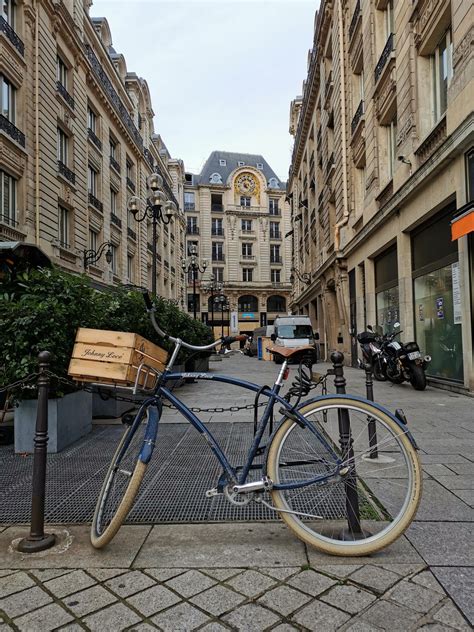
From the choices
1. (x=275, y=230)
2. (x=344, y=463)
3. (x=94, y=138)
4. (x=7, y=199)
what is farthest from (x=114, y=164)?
(x=275, y=230)

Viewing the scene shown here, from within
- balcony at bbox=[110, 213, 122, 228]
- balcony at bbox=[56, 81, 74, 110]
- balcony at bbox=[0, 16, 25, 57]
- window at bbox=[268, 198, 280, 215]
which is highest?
window at bbox=[268, 198, 280, 215]

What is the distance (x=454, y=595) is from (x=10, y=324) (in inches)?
181

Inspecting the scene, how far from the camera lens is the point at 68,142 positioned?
20938 mm

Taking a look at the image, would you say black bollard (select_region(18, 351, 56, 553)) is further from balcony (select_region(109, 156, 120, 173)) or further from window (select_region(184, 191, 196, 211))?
window (select_region(184, 191, 196, 211))

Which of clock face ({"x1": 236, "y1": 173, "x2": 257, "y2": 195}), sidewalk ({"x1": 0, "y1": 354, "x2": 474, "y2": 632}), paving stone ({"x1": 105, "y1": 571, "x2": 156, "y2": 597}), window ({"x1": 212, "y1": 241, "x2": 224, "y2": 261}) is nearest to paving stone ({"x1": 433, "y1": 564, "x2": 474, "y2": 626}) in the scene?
sidewalk ({"x1": 0, "y1": 354, "x2": 474, "y2": 632})

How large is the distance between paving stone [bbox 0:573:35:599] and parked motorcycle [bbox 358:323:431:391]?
28.3 ft

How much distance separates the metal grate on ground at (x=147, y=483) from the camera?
10.2 feet

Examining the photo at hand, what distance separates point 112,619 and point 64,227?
21.1 metres

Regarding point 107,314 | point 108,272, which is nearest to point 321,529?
point 107,314

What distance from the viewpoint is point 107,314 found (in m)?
6.62

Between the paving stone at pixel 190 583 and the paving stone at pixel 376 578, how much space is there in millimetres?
757

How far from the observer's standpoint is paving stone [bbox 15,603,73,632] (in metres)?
1.89

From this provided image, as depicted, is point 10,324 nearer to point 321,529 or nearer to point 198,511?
point 198,511

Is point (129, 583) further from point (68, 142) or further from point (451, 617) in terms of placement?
point (68, 142)
